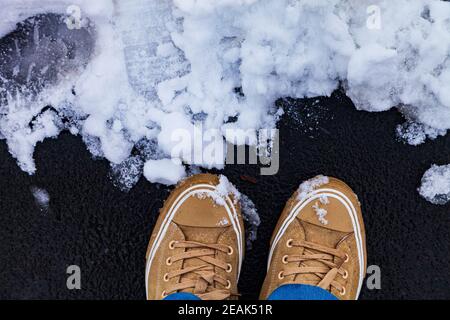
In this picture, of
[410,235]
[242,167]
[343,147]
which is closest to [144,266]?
[242,167]

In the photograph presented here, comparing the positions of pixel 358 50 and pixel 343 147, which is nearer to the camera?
pixel 358 50

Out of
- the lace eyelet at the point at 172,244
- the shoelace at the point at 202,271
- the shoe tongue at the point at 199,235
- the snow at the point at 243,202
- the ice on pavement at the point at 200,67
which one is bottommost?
the shoelace at the point at 202,271

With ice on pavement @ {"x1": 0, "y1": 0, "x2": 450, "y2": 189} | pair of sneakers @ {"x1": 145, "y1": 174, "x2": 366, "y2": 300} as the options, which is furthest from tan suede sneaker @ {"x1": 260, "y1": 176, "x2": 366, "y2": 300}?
ice on pavement @ {"x1": 0, "y1": 0, "x2": 450, "y2": 189}

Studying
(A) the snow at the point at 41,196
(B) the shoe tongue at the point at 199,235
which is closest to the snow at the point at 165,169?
(B) the shoe tongue at the point at 199,235

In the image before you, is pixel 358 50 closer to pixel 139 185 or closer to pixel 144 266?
pixel 139 185

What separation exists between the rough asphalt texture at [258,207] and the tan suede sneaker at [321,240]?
45mm

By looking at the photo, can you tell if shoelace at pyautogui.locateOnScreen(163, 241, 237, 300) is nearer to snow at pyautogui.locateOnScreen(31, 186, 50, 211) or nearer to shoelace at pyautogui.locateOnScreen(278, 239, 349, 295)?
shoelace at pyautogui.locateOnScreen(278, 239, 349, 295)

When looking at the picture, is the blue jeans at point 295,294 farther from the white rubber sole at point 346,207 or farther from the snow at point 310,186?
the snow at point 310,186

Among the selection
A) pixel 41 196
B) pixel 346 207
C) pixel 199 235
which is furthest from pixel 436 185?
pixel 41 196

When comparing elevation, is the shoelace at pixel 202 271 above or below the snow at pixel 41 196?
below

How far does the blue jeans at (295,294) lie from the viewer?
1.28m
